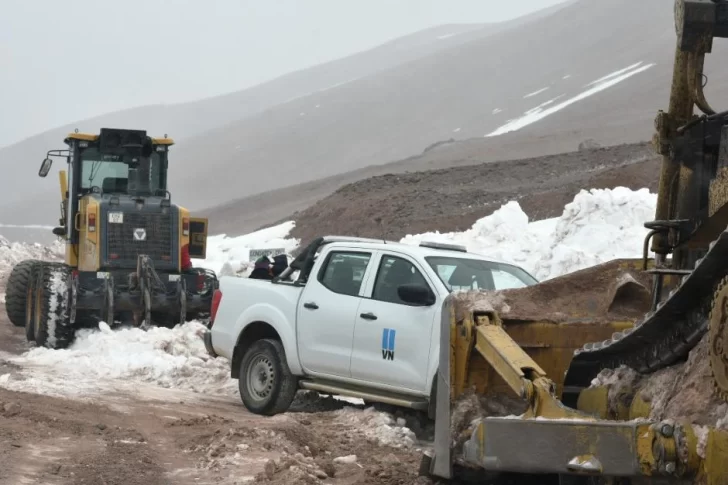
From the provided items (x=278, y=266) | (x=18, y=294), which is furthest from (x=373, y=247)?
(x=18, y=294)

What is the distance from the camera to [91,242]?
15.8 metres

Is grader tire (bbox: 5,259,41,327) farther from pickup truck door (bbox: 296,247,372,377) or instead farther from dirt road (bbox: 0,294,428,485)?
pickup truck door (bbox: 296,247,372,377)

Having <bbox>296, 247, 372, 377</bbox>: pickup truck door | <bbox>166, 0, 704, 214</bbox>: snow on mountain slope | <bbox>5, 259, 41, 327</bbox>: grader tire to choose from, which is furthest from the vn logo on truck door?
<bbox>166, 0, 704, 214</bbox>: snow on mountain slope

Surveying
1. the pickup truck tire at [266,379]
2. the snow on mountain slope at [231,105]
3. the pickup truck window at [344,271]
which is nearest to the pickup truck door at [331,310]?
the pickup truck window at [344,271]

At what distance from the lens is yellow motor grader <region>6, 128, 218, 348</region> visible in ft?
47.8

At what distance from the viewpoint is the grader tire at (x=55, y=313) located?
47.2ft

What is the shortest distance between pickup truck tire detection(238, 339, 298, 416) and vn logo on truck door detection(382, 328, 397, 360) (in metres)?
1.26

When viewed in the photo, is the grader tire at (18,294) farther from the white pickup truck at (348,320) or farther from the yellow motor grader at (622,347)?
the yellow motor grader at (622,347)

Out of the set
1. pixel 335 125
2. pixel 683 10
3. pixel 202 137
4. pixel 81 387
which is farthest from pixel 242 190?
pixel 683 10

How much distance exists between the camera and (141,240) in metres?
15.9

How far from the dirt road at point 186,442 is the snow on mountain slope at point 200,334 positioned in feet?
3.52

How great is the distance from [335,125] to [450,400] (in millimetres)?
105245

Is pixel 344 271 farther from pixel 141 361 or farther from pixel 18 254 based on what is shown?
pixel 18 254

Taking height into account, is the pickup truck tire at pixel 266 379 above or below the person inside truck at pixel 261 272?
below
